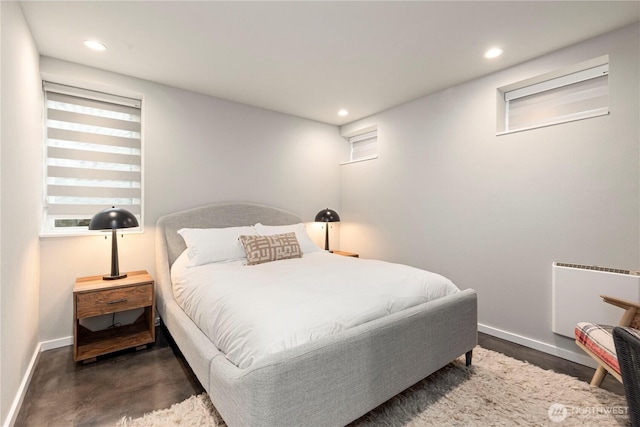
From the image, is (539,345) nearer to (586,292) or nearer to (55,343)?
(586,292)

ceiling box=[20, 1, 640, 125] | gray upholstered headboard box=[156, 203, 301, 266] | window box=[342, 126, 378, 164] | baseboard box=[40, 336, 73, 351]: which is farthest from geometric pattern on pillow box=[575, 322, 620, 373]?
baseboard box=[40, 336, 73, 351]

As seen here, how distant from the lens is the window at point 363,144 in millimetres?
4234

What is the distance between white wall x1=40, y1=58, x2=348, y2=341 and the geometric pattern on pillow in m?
3.07

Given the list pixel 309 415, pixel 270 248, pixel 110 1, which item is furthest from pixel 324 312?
pixel 110 1

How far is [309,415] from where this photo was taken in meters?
1.31

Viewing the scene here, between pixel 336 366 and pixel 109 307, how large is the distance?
1993 mm

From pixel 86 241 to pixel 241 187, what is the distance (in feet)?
5.26

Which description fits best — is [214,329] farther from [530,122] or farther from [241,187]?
[530,122]

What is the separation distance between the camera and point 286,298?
166cm

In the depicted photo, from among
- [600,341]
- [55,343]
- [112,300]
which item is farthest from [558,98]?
[55,343]

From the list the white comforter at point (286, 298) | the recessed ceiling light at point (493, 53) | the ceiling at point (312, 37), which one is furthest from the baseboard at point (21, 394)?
the recessed ceiling light at point (493, 53)

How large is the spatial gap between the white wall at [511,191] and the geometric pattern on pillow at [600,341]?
1.89ft

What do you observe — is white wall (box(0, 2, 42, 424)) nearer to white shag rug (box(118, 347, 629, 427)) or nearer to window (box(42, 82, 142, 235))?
window (box(42, 82, 142, 235))

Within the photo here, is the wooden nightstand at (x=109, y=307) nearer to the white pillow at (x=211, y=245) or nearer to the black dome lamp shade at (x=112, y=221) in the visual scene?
the black dome lamp shade at (x=112, y=221)
